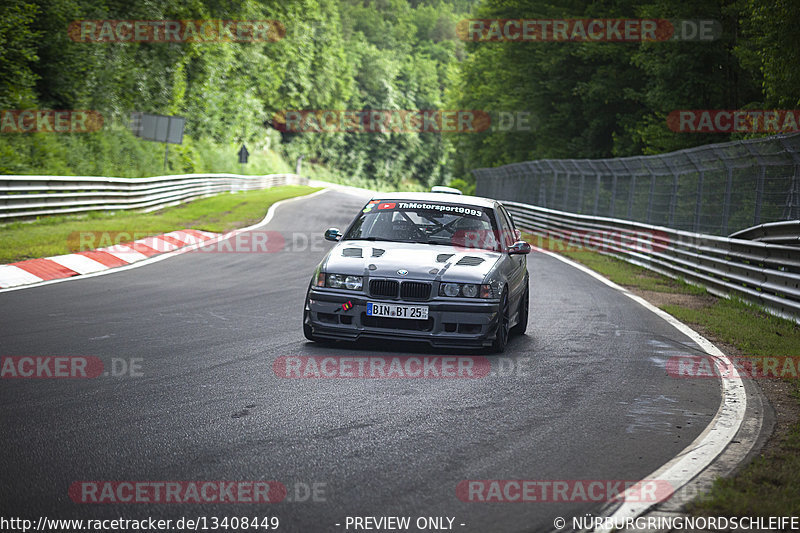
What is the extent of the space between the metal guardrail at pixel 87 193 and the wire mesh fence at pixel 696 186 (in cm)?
1394

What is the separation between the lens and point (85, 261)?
48.5 ft

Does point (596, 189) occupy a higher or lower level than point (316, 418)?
higher

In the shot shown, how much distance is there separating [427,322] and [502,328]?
31.9 inches

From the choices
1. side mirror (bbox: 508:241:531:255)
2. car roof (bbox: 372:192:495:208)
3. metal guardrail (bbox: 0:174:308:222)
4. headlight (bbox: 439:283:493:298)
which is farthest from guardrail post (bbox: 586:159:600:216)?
headlight (bbox: 439:283:493:298)

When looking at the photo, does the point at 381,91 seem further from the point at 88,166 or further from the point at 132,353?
the point at 132,353

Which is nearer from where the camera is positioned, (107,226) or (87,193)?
(107,226)

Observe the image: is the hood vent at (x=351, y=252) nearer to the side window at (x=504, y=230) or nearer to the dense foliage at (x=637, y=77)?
the side window at (x=504, y=230)

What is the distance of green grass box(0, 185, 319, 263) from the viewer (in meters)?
15.5

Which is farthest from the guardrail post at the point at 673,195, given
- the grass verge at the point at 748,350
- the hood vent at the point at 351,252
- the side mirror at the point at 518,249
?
the hood vent at the point at 351,252

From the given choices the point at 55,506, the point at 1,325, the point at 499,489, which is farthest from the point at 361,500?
the point at 1,325

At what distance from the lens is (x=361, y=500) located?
166 inches

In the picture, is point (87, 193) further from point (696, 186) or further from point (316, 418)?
point (316, 418)

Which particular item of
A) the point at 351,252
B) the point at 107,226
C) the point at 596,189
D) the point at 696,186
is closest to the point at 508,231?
the point at 351,252

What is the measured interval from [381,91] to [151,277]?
10321 centimetres
